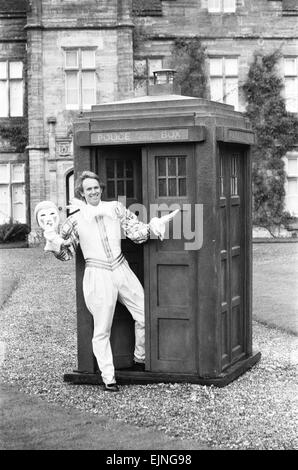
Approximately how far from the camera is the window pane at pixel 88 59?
2353cm

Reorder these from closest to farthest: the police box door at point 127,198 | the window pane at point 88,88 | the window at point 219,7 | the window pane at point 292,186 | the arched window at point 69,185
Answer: the police box door at point 127,198
the arched window at point 69,185
the window pane at point 88,88
the window at point 219,7
the window pane at point 292,186

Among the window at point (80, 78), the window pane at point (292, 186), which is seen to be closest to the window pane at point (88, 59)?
the window at point (80, 78)

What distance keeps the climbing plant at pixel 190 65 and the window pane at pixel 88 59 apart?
7.90 ft

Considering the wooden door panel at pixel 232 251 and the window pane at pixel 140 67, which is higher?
the window pane at pixel 140 67

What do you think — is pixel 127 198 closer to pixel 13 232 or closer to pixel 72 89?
pixel 72 89

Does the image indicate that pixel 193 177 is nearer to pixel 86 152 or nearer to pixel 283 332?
pixel 86 152

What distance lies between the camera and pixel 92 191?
21.2 ft

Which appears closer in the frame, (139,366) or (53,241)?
(53,241)

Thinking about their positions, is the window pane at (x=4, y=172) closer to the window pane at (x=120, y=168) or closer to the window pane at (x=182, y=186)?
the window pane at (x=120, y=168)

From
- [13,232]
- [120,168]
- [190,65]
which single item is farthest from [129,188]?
[190,65]

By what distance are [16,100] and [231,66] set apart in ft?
21.1

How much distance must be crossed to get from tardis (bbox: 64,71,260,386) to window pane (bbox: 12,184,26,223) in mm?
18573

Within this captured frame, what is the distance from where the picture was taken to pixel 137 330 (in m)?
6.67

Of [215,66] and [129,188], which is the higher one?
[215,66]
